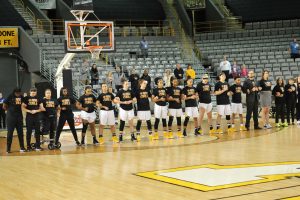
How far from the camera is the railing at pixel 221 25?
3384 centimetres

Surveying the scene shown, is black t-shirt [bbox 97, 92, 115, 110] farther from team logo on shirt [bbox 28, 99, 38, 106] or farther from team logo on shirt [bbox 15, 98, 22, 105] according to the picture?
team logo on shirt [bbox 15, 98, 22, 105]

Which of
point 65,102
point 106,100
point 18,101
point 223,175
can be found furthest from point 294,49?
point 223,175

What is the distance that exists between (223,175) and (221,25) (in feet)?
85.5

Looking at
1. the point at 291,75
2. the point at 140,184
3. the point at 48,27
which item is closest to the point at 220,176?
the point at 140,184

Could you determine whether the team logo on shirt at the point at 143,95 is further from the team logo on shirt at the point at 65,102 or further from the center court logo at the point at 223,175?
the center court logo at the point at 223,175

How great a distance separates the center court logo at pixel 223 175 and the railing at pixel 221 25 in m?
24.5

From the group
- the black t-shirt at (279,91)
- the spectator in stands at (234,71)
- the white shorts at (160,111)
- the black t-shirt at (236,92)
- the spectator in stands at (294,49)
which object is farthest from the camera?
the spectator in stands at (294,49)

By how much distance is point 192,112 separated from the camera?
15.7m

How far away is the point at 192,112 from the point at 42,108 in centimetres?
436

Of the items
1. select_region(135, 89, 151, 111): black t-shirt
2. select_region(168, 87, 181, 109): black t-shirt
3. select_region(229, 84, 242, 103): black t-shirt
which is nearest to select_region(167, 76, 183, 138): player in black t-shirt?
select_region(168, 87, 181, 109): black t-shirt

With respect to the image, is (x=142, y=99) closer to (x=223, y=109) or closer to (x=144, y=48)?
(x=223, y=109)

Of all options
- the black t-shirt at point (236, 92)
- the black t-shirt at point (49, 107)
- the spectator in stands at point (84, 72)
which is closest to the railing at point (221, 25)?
the spectator in stands at point (84, 72)

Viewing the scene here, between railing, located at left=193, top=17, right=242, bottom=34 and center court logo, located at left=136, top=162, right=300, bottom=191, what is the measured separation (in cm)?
2451

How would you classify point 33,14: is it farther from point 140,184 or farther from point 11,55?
point 140,184
